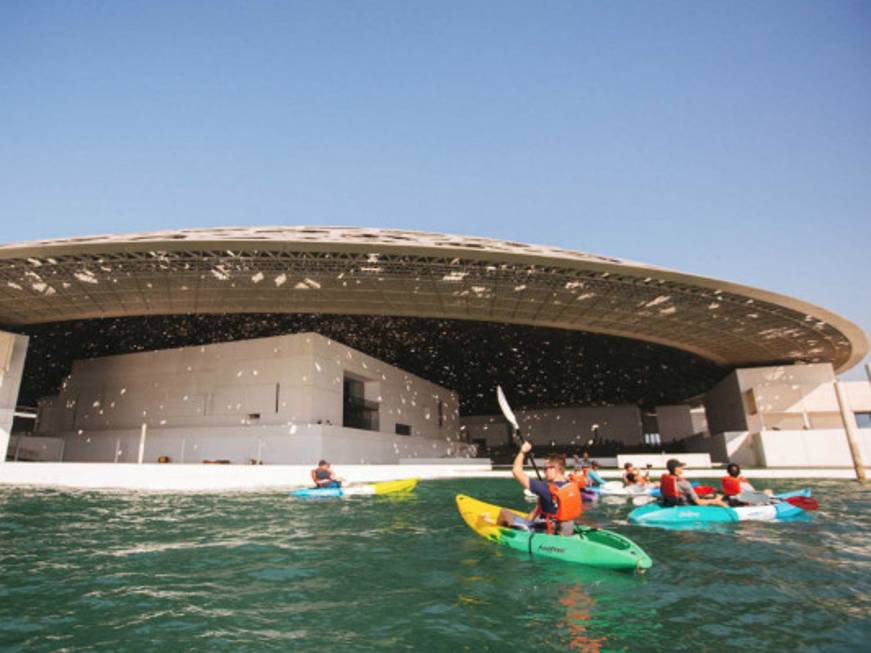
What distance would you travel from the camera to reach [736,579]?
618cm

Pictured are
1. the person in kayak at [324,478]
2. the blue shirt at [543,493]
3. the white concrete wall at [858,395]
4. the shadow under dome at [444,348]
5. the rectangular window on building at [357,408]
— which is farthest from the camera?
the rectangular window on building at [357,408]

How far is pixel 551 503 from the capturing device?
8.20 meters

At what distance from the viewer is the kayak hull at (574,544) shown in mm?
6516

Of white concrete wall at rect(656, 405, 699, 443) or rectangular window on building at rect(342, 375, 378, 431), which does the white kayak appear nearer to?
rectangular window on building at rect(342, 375, 378, 431)

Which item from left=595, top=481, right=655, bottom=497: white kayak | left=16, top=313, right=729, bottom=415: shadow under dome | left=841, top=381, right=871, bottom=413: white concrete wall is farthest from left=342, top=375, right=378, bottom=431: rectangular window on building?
left=841, top=381, right=871, bottom=413: white concrete wall

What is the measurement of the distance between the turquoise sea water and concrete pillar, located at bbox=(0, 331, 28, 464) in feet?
77.9

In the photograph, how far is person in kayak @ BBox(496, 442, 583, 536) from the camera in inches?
314

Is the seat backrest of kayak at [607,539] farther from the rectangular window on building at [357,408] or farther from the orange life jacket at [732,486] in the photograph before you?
the rectangular window on building at [357,408]

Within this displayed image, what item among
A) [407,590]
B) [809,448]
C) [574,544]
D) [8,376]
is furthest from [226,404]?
[809,448]

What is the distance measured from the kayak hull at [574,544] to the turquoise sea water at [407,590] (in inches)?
6.8

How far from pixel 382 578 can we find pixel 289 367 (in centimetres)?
2736

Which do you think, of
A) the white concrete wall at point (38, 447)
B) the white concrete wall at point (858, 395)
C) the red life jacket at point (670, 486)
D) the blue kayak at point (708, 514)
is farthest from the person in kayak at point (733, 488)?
the white concrete wall at point (38, 447)

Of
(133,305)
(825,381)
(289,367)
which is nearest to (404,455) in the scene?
(289,367)

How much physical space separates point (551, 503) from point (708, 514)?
473 cm
